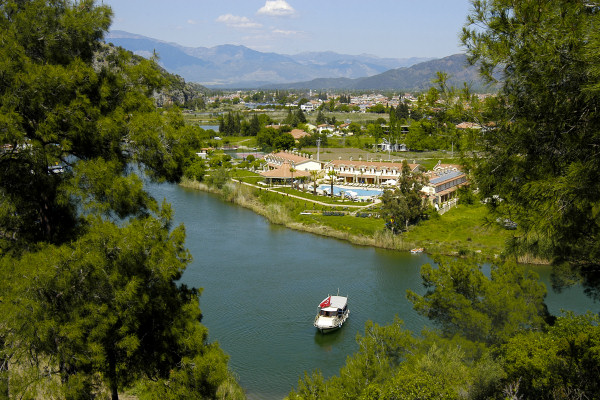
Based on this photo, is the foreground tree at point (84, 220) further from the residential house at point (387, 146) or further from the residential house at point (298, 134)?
the residential house at point (298, 134)

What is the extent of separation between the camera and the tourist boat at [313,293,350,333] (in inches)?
404

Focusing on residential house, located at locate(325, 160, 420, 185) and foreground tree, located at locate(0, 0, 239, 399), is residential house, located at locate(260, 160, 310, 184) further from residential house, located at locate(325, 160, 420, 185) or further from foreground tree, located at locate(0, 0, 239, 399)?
foreground tree, located at locate(0, 0, 239, 399)

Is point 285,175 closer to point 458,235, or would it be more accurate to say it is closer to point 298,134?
point 458,235

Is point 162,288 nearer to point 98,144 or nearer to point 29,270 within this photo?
point 29,270

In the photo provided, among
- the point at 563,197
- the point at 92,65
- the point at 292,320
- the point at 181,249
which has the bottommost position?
the point at 292,320

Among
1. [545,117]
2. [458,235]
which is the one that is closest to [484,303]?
[545,117]

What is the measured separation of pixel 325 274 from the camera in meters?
13.7

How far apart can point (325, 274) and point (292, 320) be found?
122 inches

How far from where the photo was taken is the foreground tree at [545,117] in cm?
290

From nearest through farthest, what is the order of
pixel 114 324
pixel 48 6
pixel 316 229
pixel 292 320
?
1. pixel 114 324
2. pixel 48 6
3. pixel 292 320
4. pixel 316 229

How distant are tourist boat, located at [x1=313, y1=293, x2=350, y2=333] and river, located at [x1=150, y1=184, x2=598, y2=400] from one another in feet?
0.57

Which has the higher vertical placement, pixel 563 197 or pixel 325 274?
pixel 563 197

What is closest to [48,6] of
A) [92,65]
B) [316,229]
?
[92,65]

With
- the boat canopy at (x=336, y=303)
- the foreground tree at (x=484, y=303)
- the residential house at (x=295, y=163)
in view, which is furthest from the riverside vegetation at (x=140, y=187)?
the residential house at (x=295, y=163)
